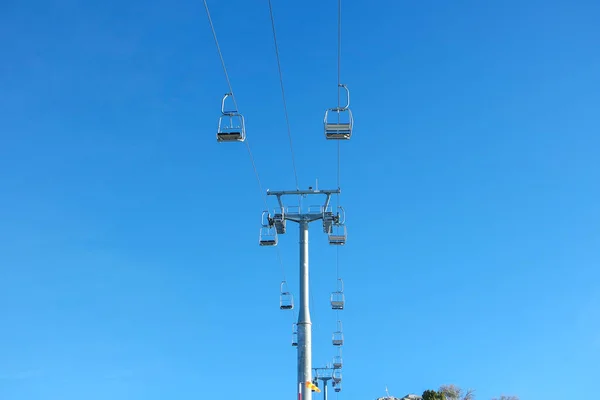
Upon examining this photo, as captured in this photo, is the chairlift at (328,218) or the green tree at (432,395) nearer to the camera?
the chairlift at (328,218)

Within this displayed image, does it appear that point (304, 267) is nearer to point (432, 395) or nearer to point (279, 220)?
point (279, 220)

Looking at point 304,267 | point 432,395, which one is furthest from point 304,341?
point 432,395

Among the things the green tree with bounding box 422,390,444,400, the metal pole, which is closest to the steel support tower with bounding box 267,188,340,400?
the metal pole

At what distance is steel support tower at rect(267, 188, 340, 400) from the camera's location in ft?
87.7

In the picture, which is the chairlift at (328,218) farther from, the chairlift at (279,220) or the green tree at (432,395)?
the green tree at (432,395)

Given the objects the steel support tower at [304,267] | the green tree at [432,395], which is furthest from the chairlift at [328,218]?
the green tree at [432,395]

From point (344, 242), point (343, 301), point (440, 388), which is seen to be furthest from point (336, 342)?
point (440, 388)

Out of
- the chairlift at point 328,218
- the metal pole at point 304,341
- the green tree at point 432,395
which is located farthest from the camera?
the green tree at point 432,395

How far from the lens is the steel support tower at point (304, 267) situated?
26719 mm

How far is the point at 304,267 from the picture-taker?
94.0ft

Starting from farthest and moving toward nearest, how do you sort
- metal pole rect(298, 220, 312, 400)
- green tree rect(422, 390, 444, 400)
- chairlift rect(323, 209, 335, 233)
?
green tree rect(422, 390, 444, 400) < chairlift rect(323, 209, 335, 233) < metal pole rect(298, 220, 312, 400)

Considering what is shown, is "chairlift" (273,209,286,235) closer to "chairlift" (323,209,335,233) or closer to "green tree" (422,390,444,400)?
"chairlift" (323,209,335,233)

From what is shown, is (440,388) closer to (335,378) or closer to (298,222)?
(335,378)

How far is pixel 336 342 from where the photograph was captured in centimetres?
4691
